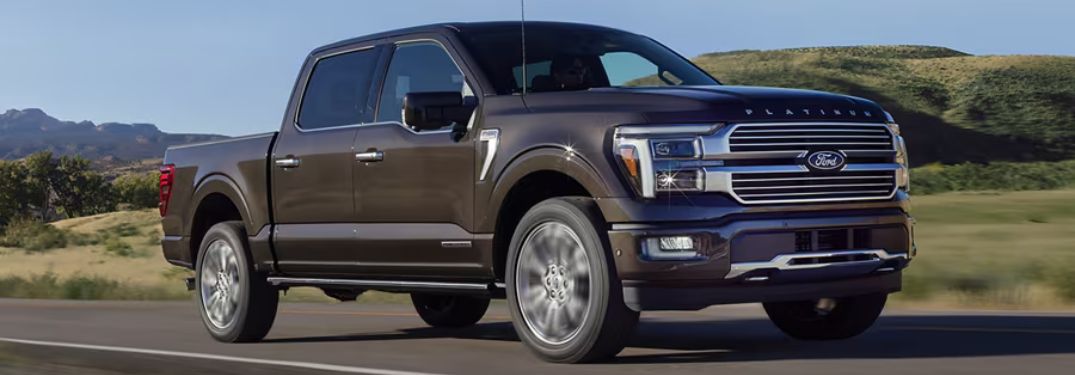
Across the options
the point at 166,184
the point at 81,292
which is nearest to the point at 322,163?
the point at 166,184

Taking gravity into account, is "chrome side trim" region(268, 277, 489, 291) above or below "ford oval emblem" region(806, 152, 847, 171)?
below

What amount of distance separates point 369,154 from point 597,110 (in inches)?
80.7

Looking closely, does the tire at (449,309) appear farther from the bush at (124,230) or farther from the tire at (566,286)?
the bush at (124,230)

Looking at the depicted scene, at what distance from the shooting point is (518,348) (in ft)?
31.5

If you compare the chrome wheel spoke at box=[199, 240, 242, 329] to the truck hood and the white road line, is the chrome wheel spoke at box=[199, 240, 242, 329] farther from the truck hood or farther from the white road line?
the truck hood

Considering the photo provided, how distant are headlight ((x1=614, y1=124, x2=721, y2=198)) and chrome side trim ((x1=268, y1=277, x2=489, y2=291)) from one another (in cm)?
155

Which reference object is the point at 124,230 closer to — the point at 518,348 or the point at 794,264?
the point at 518,348

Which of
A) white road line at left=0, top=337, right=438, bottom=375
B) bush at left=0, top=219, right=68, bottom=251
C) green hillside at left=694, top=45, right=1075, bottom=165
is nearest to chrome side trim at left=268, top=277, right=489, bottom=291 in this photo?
white road line at left=0, top=337, right=438, bottom=375

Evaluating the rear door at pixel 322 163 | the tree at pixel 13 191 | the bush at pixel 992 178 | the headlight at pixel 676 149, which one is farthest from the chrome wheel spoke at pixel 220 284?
the tree at pixel 13 191

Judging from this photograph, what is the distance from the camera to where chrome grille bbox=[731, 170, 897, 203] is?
25.0 feet

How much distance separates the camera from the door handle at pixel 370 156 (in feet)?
30.7

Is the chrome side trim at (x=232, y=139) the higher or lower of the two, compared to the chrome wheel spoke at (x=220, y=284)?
higher

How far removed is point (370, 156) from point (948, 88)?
10953cm

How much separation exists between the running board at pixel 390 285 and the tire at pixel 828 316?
5.56ft
